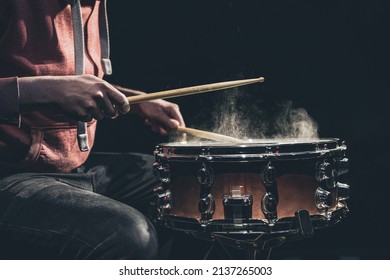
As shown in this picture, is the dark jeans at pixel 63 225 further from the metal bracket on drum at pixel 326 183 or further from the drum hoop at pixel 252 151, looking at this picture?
the metal bracket on drum at pixel 326 183


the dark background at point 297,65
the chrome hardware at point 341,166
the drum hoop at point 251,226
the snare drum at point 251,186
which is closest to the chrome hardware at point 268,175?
the snare drum at point 251,186

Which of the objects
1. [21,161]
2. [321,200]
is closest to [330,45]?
[321,200]

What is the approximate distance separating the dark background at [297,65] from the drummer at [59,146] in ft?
1.88

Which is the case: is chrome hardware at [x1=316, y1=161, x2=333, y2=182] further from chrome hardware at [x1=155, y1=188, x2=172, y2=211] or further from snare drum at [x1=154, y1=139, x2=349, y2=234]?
chrome hardware at [x1=155, y1=188, x2=172, y2=211]

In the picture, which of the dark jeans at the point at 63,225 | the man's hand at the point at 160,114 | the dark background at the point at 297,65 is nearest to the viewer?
the dark jeans at the point at 63,225

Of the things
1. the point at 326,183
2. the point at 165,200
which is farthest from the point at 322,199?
the point at 165,200

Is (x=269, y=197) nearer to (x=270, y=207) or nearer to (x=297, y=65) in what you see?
(x=270, y=207)

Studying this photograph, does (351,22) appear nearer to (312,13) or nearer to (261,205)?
(312,13)

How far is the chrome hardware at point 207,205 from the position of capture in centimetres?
152

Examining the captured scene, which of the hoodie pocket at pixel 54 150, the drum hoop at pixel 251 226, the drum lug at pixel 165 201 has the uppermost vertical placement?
the hoodie pocket at pixel 54 150

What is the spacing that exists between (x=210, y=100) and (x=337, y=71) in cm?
56

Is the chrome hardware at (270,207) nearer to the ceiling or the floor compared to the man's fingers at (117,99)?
nearer to the floor

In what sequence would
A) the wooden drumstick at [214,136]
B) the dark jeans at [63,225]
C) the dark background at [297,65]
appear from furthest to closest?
the dark background at [297,65]
the wooden drumstick at [214,136]
the dark jeans at [63,225]

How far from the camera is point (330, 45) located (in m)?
2.42
